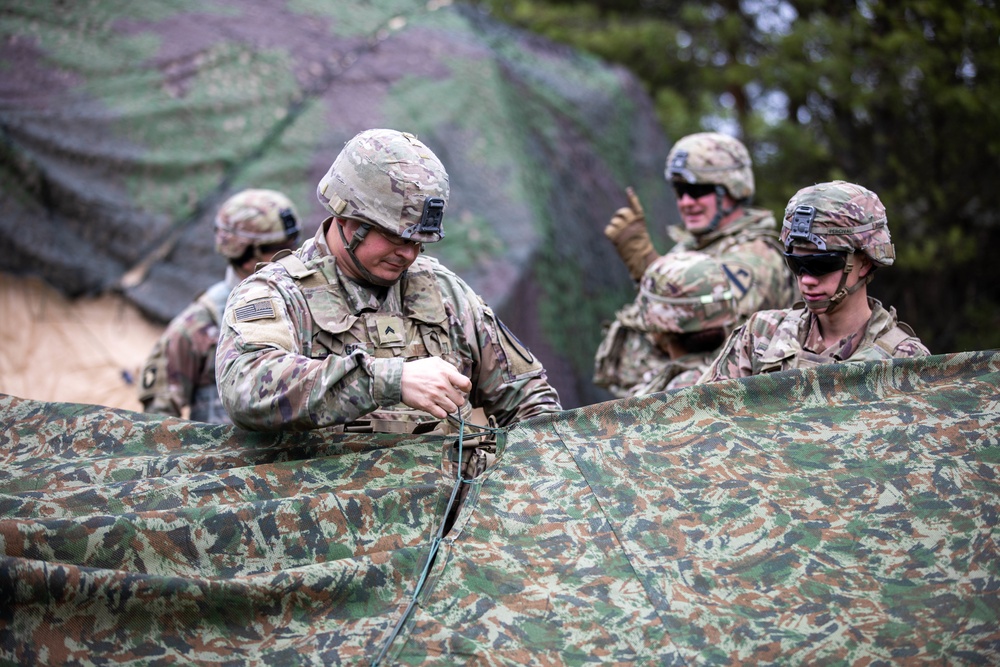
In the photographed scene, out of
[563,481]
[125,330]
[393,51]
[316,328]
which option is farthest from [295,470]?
[393,51]

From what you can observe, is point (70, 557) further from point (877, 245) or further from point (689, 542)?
point (877, 245)

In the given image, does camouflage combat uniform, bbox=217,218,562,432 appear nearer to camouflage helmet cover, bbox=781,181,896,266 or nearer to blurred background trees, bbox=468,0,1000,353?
camouflage helmet cover, bbox=781,181,896,266

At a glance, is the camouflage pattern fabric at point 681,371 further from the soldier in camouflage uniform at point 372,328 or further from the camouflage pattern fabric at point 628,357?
the soldier in camouflage uniform at point 372,328

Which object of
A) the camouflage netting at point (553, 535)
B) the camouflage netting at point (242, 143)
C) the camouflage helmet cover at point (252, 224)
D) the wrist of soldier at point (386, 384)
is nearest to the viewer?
the camouflage netting at point (553, 535)

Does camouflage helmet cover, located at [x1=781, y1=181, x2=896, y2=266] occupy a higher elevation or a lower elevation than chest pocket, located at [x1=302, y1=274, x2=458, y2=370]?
higher

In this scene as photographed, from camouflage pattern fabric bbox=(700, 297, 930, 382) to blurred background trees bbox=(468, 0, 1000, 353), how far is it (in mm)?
5601

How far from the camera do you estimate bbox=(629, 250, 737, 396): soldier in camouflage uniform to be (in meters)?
4.98

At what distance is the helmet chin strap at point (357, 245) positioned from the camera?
3.97 meters

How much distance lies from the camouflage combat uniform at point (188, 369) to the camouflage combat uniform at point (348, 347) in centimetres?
207

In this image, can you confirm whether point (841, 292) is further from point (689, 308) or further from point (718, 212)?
point (718, 212)

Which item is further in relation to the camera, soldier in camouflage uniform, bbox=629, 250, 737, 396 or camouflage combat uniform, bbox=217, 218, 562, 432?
soldier in camouflage uniform, bbox=629, 250, 737, 396

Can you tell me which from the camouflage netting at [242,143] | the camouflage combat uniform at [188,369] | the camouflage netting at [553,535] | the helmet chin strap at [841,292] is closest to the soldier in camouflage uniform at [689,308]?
the helmet chin strap at [841,292]

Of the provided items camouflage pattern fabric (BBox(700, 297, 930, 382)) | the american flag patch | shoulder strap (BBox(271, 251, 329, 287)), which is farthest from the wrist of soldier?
camouflage pattern fabric (BBox(700, 297, 930, 382))

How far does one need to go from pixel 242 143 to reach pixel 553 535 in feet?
19.3
